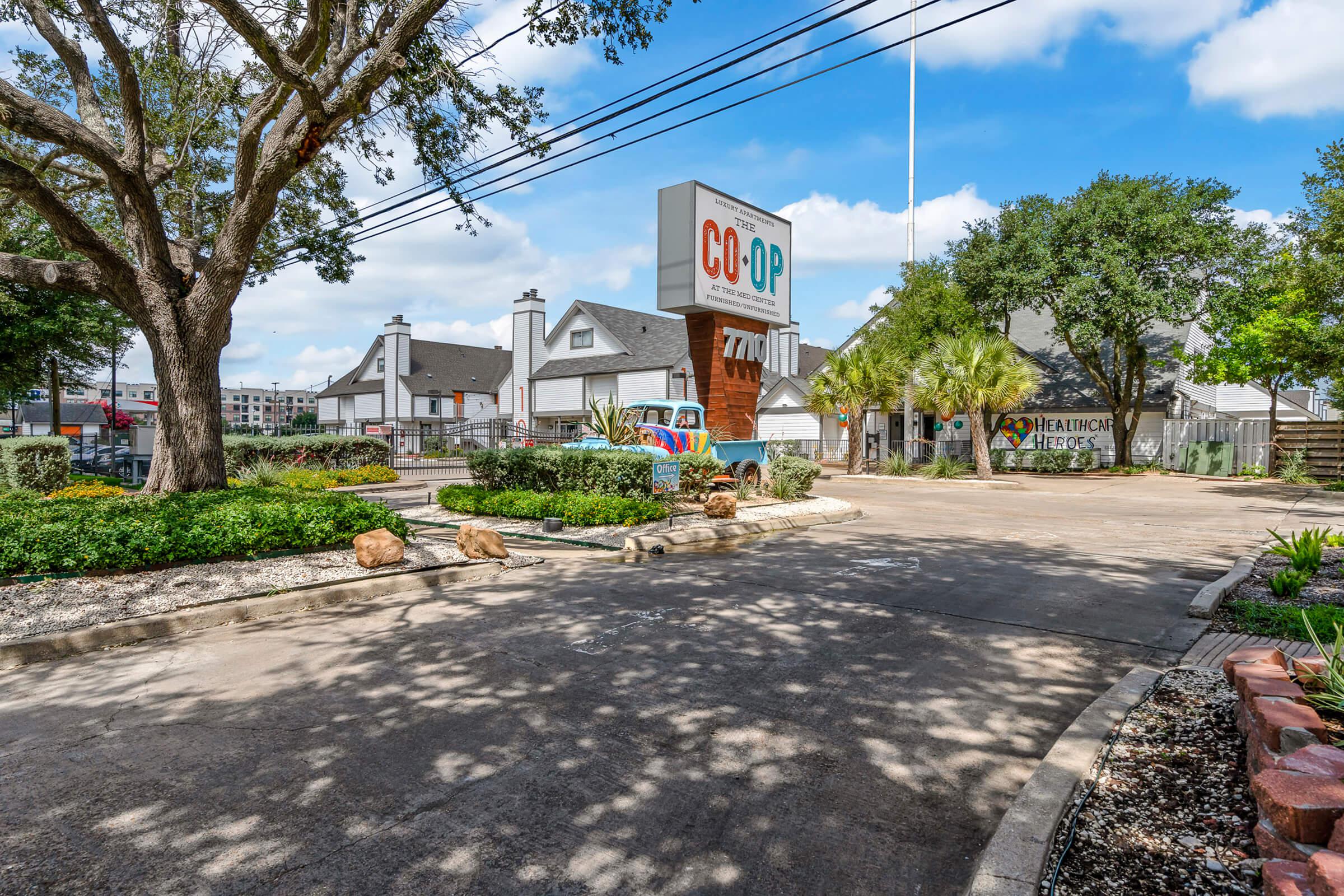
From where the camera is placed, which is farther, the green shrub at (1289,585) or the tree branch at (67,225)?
the tree branch at (67,225)

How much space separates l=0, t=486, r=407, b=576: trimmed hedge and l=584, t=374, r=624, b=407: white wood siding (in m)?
29.8

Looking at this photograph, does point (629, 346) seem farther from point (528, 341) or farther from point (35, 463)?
point (35, 463)

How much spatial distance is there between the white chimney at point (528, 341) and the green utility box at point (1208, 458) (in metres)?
32.5

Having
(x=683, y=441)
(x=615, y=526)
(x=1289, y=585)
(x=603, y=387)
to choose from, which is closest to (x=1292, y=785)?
(x=1289, y=585)

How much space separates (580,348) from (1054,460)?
25378 millimetres

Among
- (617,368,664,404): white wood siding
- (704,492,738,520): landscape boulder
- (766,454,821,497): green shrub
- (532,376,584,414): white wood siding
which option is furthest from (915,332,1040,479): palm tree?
(532,376,584,414): white wood siding

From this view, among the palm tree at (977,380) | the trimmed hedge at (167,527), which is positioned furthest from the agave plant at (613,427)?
the palm tree at (977,380)

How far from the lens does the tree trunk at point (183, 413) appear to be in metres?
10.0

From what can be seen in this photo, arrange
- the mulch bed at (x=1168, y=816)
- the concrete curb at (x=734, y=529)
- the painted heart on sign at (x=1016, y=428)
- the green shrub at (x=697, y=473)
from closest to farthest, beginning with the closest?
the mulch bed at (x=1168, y=816)
the concrete curb at (x=734, y=529)
the green shrub at (x=697, y=473)
the painted heart on sign at (x=1016, y=428)

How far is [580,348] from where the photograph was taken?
42.2 m

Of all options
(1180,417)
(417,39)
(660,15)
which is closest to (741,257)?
(660,15)

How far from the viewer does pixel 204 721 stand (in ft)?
14.3

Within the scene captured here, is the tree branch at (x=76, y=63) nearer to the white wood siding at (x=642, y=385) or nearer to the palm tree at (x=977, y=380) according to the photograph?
the palm tree at (x=977, y=380)

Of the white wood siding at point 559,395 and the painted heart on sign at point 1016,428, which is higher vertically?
the white wood siding at point 559,395
